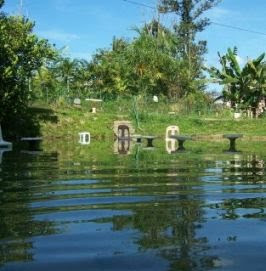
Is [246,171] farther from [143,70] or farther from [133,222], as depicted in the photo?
[143,70]

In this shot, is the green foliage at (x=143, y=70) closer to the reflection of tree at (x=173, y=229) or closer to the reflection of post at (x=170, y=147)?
the reflection of post at (x=170, y=147)

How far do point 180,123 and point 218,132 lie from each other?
362 centimetres

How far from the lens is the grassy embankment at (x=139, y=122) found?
1495 inches

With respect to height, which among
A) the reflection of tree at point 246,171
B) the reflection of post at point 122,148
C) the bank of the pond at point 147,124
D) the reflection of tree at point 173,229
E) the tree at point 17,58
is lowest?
the reflection of tree at point 173,229

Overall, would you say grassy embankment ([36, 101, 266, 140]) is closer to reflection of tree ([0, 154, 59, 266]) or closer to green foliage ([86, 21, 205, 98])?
green foliage ([86, 21, 205, 98])

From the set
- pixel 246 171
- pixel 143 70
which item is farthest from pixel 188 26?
pixel 246 171

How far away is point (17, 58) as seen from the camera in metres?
32.7

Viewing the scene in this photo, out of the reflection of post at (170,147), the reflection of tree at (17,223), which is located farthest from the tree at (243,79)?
the reflection of tree at (17,223)

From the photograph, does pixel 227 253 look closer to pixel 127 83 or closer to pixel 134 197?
pixel 134 197

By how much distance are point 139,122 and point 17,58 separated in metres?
11.2

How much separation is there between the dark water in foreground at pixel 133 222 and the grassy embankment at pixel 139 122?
2548cm

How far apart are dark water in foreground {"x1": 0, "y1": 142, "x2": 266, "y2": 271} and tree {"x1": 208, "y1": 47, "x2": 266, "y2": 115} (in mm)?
33139

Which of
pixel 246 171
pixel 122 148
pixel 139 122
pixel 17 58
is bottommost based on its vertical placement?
pixel 246 171

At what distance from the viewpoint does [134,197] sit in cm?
881
